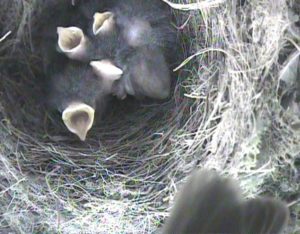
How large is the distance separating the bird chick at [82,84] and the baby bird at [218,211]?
507mm

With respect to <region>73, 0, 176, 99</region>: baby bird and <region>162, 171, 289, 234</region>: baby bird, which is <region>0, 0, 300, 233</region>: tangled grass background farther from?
<region>162, 171, 289, 234</region>: baby bird

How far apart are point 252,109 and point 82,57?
0.44 meters

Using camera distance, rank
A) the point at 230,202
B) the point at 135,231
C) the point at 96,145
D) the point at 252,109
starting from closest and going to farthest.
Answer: the point at 230,202
the point at 252,109
the point at 135,231
the point at 96,145

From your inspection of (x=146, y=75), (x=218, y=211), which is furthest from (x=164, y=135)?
(x=218, y=211)

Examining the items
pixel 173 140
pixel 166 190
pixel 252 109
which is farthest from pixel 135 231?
pixel 252 109

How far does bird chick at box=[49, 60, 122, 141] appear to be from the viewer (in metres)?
1.54

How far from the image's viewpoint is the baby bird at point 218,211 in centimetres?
106

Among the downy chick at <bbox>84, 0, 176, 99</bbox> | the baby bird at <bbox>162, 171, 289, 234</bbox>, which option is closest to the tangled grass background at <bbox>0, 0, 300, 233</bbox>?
the downy chick at <bbox>84, 0, 176, 99</bbox>

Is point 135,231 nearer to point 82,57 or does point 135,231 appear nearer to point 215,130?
point 215,130

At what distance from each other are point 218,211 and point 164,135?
1.68ft

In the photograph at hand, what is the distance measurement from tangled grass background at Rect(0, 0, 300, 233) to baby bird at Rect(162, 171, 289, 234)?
0.75 feet

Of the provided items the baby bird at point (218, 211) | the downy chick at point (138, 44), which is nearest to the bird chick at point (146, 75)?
the downy chick at point (138, 44)

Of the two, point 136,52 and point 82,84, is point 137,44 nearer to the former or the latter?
point 136,52

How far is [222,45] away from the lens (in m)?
1.45
